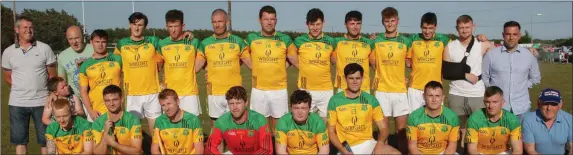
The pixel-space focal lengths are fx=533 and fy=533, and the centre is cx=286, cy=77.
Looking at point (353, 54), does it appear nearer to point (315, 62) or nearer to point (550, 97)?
point (315, 62)

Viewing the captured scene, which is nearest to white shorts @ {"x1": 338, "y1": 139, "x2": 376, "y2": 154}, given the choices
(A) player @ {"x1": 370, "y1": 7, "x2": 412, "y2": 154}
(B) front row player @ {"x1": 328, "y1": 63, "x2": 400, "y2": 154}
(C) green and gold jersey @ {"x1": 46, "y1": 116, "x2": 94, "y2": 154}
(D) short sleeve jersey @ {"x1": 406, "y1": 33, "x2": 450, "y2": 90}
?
(B) front row player @ {"x1": 328, "y1": 63, "x2": 400, "y2": 154}

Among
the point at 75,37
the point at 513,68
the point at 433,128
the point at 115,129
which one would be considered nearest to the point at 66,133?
the point at 115,129

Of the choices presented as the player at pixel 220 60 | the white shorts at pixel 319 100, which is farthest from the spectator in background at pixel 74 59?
the white shorts at pixel 319 100

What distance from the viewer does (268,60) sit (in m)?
7.09

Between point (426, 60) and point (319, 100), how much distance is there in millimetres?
1502

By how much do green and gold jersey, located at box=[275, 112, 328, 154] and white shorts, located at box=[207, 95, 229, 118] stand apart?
135 centimetres

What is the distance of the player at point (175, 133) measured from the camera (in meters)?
6.02

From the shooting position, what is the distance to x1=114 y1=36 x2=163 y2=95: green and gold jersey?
6.95 metres

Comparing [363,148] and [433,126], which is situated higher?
[433,126]

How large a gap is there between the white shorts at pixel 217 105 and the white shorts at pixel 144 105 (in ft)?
2.32

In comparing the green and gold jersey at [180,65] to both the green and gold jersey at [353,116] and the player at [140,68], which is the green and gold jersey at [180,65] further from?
the green and gold jersey at [353,116]

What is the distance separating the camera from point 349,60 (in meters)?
7.04

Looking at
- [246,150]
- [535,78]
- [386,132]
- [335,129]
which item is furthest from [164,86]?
[535,78]

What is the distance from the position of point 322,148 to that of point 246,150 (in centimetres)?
88
